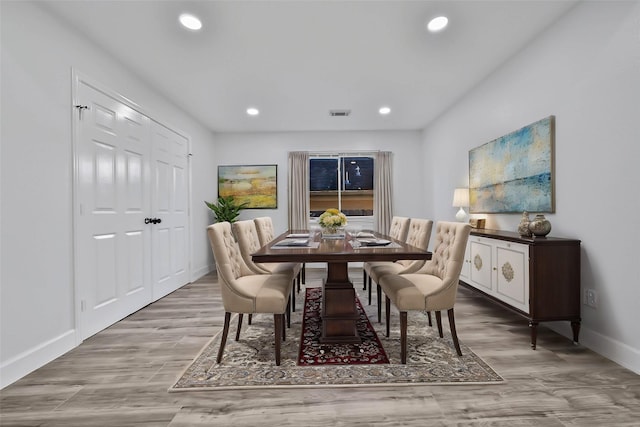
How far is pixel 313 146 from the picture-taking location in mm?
5742

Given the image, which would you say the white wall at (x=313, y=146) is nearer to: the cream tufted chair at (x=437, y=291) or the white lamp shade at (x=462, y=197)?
the white lamp shade at (x=462, y=197)

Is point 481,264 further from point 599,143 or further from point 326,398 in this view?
point 326,398

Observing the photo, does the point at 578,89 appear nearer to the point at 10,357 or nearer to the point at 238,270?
the point at 238,270

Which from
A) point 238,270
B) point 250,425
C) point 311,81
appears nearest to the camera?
point 250,425

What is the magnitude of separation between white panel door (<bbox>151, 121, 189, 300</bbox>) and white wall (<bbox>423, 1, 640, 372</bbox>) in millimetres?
3962

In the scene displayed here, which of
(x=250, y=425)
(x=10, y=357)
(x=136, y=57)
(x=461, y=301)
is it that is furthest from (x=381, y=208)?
(x=10, y=357)

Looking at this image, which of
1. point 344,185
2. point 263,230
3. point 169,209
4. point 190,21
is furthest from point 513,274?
point 169,209

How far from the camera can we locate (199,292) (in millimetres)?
3980

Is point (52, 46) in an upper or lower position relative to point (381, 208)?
upper

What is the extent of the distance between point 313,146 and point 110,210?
143 inches

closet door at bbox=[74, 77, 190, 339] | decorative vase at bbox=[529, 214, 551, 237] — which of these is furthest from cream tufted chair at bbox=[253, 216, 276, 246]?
decorative vase at bbox=[529, 214, 551, 237]

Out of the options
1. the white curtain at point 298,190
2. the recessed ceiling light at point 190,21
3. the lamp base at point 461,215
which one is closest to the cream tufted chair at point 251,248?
the recessed ceiling light at point 190,21

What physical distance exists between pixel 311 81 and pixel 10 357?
11.1 ft

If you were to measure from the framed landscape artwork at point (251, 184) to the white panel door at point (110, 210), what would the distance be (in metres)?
2.23
